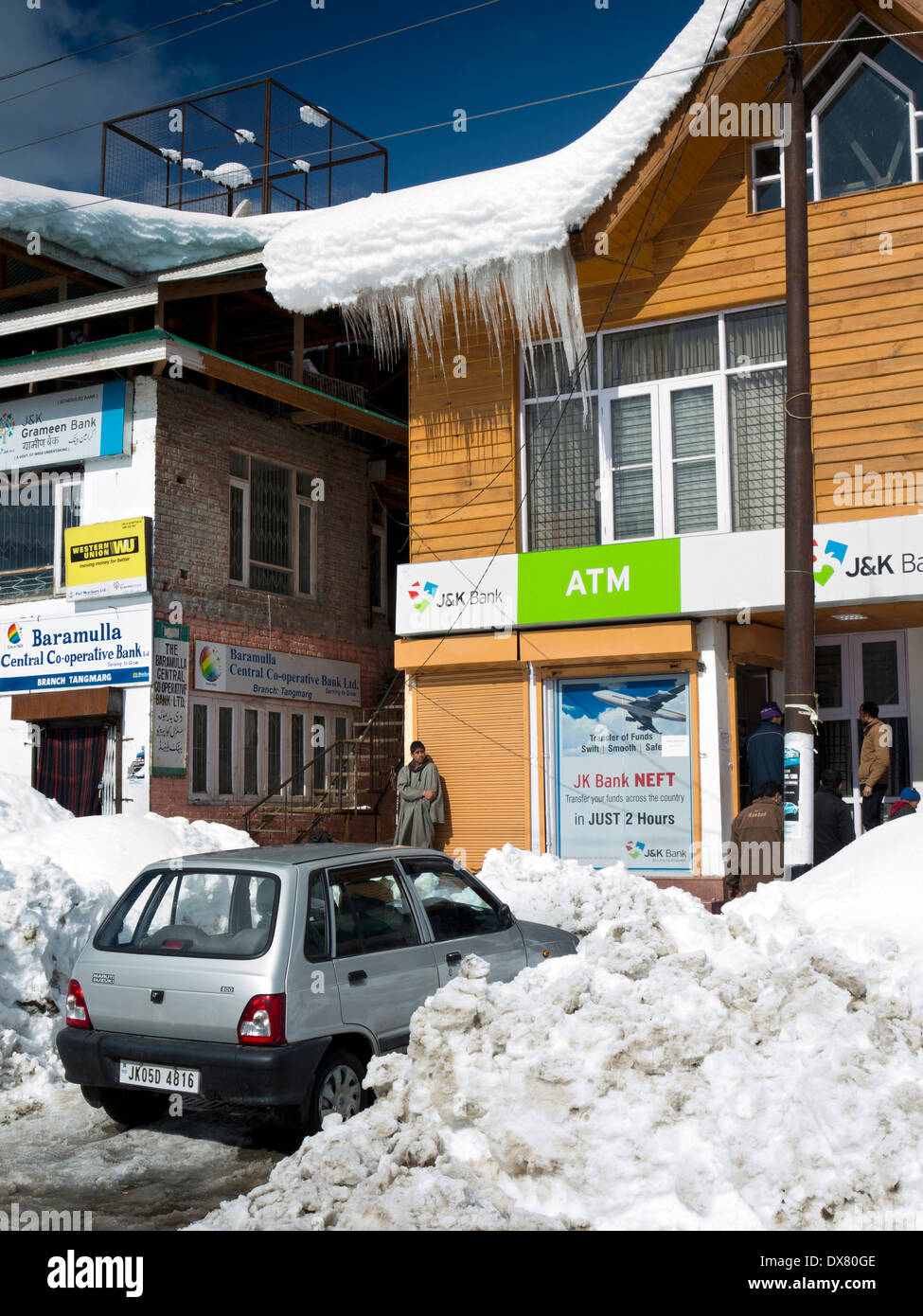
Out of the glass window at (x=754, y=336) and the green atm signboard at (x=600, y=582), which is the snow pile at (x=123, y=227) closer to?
the green atm signboard at (x=600, y=582)

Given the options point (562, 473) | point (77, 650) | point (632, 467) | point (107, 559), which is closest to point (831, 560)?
point (632, 467)

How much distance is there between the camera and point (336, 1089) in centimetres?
656

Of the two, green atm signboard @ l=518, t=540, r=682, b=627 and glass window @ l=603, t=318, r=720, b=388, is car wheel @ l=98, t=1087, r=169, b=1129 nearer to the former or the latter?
green atm signboard @ l=518, t=540, r=682, b=627

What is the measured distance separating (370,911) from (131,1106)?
1.70 metres

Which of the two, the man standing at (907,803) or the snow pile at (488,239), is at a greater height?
the snow pile at (488,239)

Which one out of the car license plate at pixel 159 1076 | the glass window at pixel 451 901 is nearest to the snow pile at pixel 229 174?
the glass window at pixel 451 901

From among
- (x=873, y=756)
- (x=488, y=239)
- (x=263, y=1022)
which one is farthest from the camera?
(x=488, y=239)

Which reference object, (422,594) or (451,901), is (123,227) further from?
(451,901)

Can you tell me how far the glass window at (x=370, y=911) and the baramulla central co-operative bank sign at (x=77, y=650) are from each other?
10.5 metres

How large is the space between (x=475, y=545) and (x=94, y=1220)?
1073 centimetres

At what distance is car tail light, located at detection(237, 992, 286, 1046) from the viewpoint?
6250 mm

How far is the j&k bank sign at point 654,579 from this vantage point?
1298 centimetres

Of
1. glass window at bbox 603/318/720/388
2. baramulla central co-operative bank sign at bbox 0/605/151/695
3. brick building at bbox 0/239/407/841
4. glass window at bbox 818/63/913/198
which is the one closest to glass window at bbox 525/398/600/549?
glass window at bbox 603/318/720/388
